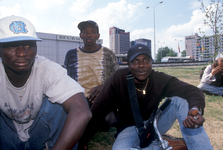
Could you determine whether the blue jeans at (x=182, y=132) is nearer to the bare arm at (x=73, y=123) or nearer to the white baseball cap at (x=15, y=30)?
the bare arm at (x=73, y=123)

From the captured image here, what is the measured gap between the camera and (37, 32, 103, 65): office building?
35250mm

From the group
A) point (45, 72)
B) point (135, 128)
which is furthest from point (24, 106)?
point (135, 128)

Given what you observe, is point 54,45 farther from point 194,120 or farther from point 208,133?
point 194,120

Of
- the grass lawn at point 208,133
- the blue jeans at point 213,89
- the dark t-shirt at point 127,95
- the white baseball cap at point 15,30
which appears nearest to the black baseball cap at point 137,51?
the dark t-shirt at point 127,95

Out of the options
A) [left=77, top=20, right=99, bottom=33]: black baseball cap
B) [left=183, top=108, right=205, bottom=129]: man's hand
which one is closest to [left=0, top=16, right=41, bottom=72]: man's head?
[left=183, top=108, right=205, bottom=129]: man's hand

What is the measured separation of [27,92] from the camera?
6.03 ft

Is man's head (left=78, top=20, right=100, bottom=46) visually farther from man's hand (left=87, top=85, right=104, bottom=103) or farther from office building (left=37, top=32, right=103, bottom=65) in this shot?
office building (left=37, top=32, right=103, bottom=65)

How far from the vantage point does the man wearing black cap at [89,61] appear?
348cm

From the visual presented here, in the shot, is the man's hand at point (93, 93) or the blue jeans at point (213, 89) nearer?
the man's hand at point (93, 93)

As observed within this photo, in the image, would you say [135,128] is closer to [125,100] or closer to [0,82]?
[125,100]

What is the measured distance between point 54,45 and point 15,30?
124ft

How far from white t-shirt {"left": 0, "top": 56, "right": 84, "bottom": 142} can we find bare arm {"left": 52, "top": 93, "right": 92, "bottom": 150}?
77mm

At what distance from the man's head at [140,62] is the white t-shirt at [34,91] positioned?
35.4 inches

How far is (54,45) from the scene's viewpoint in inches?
1458
